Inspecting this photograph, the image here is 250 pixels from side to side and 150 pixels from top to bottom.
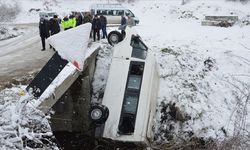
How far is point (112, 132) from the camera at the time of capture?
1038 centimetres

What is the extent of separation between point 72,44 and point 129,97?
5200 mm

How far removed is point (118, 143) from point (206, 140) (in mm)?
3401

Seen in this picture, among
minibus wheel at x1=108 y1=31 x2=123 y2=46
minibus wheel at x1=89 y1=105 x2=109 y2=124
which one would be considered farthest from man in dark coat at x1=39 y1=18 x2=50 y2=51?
minibus wheel at x1=89 y1=105 x2=109 y2=124

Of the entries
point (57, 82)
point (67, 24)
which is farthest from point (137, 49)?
point (67, 24)

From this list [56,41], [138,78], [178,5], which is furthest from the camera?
[178,5]

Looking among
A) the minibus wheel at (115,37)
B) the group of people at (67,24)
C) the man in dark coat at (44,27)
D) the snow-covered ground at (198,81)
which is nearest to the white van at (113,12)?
the snow-covered ground at (198,81)

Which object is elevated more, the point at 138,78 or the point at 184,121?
the point at 138,78

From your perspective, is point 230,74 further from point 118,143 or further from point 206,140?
point 118,143

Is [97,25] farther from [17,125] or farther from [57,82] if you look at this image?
[17,125]

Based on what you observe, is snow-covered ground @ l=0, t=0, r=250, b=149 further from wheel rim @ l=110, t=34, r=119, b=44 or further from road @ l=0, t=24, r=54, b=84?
road @ l=0, t=24, r=54, b=84

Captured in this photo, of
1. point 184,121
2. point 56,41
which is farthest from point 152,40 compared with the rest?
point 56,41

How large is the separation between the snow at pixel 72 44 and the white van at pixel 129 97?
4198mm

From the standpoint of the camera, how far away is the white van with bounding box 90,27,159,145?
33.9 ft

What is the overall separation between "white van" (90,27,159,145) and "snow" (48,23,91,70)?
4.20 metres
